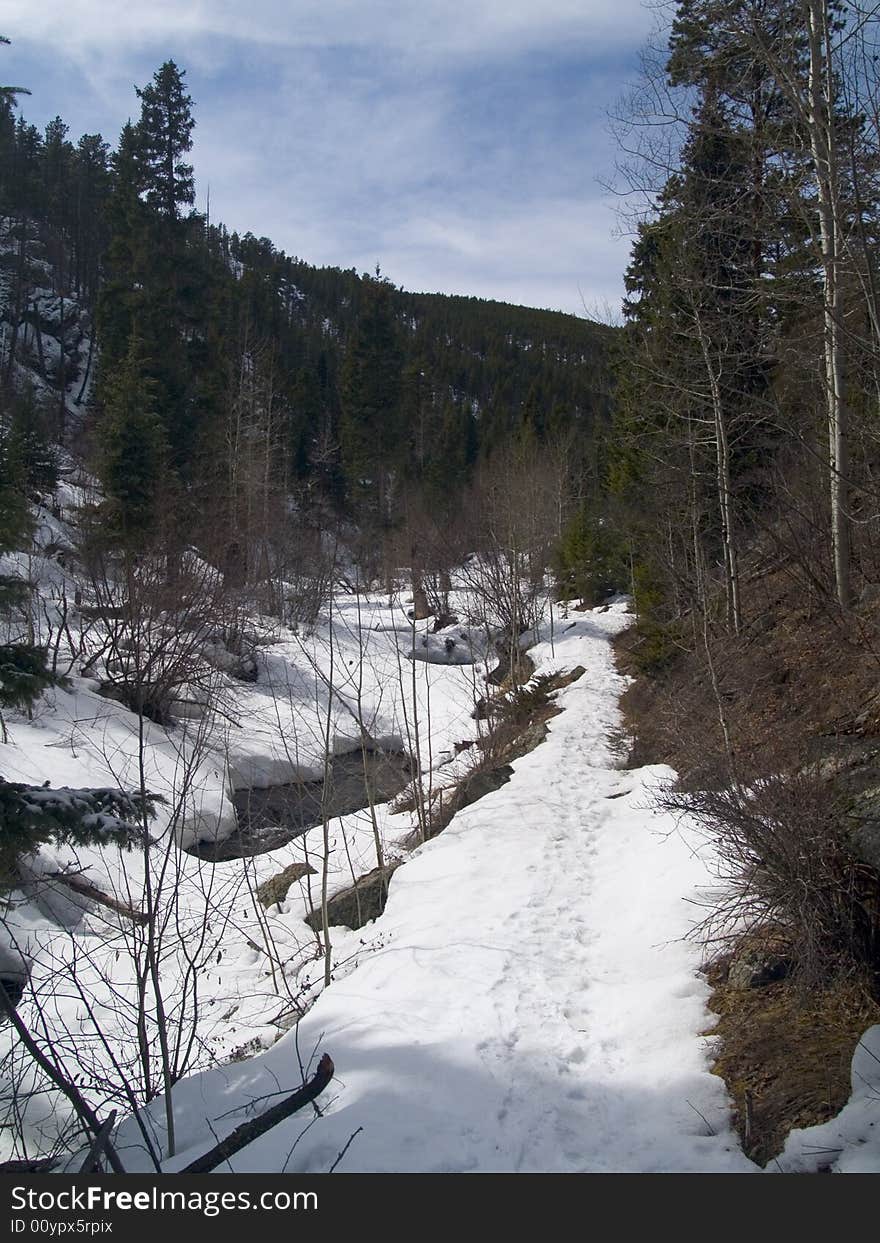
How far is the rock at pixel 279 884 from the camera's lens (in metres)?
9.95

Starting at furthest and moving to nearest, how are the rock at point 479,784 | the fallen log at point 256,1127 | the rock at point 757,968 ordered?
the rock at point 479,784 < the rock at point 757,968 < the fallen log at point 256,1127

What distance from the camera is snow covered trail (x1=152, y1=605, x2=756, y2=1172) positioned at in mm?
4121

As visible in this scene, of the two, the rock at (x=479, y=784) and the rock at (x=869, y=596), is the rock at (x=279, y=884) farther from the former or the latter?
the rock at (x=869, y=596)

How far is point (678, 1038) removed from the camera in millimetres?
4898

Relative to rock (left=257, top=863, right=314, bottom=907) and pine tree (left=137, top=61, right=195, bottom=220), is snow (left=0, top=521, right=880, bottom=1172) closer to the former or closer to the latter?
rock (left=257, top=863, right=314, bottom=907)

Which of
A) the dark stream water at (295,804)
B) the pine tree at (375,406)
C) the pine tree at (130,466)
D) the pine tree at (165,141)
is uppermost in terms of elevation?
the pine tree at (165,141)

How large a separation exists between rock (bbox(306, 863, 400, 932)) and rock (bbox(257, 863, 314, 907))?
2.50 feet

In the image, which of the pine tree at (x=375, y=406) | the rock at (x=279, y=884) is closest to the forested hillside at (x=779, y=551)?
the rock at (x=279, y=884)

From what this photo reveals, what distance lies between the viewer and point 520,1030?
17.3ft

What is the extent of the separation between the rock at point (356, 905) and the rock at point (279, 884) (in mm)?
761

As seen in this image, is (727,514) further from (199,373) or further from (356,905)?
(199,373)

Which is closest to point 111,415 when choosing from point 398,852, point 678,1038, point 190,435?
point 190,435

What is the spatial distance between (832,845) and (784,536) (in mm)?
8260

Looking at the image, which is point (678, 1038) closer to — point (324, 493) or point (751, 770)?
point (751, 770)
